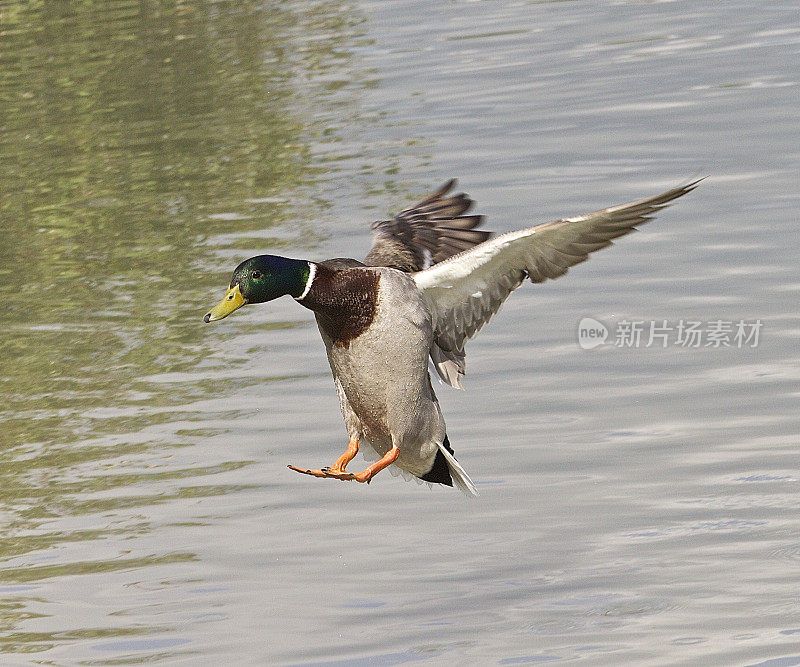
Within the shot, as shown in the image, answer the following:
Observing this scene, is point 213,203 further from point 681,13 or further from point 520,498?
point 681,13

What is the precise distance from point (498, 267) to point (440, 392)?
1875mm

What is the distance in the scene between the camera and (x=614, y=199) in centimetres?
985

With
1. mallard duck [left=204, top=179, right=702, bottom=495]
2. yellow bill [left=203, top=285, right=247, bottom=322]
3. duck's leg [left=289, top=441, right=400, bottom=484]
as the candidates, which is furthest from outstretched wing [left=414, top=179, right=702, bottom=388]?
yellow bill [left=203, top=285, right=247, bottom=322]

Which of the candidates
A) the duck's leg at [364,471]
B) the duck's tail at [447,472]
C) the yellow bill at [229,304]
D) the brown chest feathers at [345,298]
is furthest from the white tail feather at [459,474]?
the yellow bill at [229,304]

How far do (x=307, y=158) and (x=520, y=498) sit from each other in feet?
21.1

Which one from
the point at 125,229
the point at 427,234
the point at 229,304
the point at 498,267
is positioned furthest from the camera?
the point at 125,229

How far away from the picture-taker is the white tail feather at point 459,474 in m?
6.07

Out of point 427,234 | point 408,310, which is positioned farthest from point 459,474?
point 427,234

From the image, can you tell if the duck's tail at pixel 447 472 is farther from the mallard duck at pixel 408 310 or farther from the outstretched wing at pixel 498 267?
the outstretched wing at pixel 498 267

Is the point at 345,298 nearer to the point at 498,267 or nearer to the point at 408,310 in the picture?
the point at 408,310

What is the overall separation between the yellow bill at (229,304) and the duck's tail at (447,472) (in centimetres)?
115

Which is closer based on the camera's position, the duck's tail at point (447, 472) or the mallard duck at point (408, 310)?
the mallard duck at point (408, 310)

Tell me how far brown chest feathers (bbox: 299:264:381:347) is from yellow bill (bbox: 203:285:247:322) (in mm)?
264

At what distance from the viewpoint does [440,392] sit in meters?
7.64
